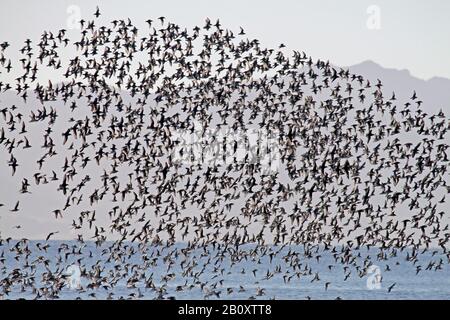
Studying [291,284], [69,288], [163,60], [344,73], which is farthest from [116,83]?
[291,284]

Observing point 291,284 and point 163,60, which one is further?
point 291,284

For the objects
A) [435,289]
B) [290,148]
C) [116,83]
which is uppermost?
[116,83]

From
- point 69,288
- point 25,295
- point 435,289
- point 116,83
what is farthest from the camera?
point 435,289

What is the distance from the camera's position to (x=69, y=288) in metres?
99.0

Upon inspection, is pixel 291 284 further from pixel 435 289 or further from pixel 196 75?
pixel 196 75

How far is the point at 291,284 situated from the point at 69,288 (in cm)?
2558

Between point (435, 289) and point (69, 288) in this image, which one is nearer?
point (69, 288)

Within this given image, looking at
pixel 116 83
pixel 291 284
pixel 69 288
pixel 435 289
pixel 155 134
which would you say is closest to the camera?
pixel 116 83

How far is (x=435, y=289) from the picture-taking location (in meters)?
124
